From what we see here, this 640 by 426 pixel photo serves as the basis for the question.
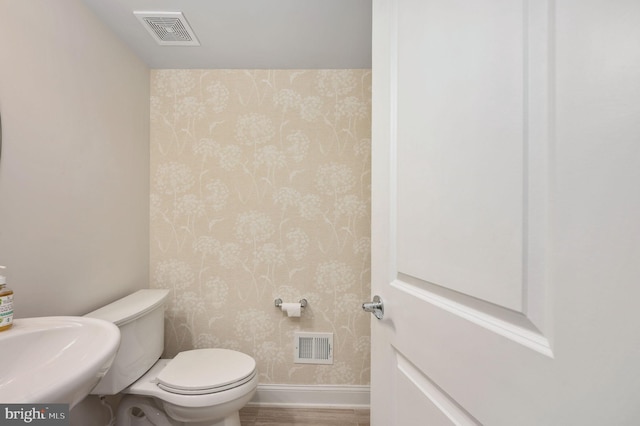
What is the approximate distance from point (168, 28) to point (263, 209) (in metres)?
1.10

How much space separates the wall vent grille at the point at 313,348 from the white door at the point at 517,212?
1.30m

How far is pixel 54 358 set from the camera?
2.81 ft

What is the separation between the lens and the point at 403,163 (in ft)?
2.64

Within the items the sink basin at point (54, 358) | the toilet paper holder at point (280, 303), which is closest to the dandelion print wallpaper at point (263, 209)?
the toilet paper holder at point (280, 303)

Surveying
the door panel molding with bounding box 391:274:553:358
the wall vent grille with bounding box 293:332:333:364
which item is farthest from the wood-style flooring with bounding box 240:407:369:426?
the door panel molding with bounding box 391:274:553:358

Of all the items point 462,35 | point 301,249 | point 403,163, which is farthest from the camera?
point 301,249

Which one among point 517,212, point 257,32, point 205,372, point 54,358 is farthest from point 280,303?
point 517,212

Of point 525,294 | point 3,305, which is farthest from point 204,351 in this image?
point 525,294

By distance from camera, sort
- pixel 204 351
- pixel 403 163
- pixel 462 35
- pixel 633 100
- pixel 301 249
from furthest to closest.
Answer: pixel 301 249, pixel 204 351, pixel 403 163, pixel 462 35, pixel 633 100

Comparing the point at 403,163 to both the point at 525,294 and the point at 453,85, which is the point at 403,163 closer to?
the point at 453,85

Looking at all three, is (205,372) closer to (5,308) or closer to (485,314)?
(5,308)

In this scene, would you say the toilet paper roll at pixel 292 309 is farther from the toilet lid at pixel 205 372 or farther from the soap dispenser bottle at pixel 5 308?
the soap dispenser bottle at pixel 5 308

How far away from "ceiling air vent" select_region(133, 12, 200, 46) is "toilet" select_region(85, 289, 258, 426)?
1.40m

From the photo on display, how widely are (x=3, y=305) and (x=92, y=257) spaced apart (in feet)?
2.21
